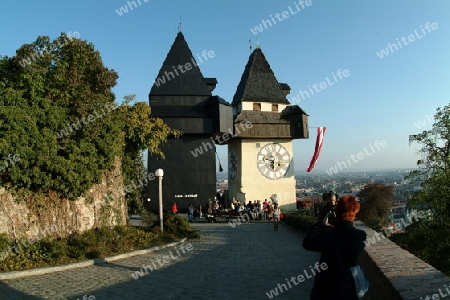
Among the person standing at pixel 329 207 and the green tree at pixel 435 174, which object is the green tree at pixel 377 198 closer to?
the green tree at pixel 435 174

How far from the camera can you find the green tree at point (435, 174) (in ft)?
39.0

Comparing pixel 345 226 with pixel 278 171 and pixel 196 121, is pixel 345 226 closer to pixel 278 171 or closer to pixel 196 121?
pixel 196 121

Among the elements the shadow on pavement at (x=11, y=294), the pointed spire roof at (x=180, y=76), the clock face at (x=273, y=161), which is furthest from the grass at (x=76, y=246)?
the clock face at (x=273, y=161)

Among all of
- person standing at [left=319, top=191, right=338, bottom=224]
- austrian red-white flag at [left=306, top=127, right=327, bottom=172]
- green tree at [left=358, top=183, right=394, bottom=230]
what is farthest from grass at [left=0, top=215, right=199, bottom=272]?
green tree at [left=358, top=183, right=394, bottom=230]

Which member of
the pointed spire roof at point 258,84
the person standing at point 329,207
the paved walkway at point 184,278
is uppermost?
the pointed spire roof at point 258,84

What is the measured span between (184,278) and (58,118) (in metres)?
6.66

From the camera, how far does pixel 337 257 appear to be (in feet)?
13.6

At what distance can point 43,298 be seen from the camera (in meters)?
7.93

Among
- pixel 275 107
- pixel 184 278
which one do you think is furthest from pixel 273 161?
pixel 184 278

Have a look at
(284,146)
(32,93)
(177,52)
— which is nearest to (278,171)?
(284,146)

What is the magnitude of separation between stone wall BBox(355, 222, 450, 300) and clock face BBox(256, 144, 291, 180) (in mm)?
33822

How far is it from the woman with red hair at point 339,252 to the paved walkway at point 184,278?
387 cm

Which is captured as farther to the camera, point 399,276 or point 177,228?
point 177,228

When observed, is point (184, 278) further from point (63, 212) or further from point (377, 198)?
point (377, 198)
